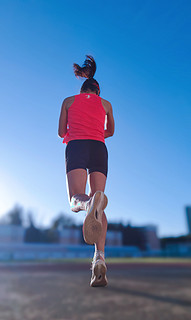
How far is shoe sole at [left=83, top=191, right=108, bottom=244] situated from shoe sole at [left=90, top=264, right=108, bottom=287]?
218 mm

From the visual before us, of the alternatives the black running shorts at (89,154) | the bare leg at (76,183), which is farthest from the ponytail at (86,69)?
the bare leg at (76,183)

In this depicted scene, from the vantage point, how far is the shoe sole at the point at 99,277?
1.86 metres

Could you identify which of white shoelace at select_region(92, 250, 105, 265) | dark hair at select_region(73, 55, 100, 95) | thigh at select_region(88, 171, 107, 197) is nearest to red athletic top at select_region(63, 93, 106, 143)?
dark hair at select_region(73, 55, 100, 95)

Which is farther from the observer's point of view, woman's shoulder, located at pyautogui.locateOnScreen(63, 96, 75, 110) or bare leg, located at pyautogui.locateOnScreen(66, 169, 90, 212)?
woman's shoulder, located at pyautogui.locateOnScreen(63, 96, 75, 110)

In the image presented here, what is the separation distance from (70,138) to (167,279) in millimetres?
189162

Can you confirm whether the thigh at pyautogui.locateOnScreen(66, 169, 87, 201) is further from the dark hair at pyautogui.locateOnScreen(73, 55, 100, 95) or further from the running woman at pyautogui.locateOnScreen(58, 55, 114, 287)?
the dark hair at pyautogui.locateOnScreen(73, 55, 100, 95)

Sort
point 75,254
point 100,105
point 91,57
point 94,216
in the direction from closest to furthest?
point 94,216 → point 91,57 → point 100,105 → point 75,254

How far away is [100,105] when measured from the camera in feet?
Result: 7.63

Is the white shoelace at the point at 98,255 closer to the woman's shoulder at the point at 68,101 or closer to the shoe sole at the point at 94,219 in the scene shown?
the shoe sole at the point at 94,219

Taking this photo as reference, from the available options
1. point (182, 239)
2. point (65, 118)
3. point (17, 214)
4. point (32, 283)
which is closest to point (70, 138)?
point (65, 118)

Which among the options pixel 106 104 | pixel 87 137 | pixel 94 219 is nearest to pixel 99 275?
pixel 94 219

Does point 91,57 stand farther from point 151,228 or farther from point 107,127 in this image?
point 151,228

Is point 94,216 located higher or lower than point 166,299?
higher

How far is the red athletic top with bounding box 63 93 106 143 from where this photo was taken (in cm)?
226
